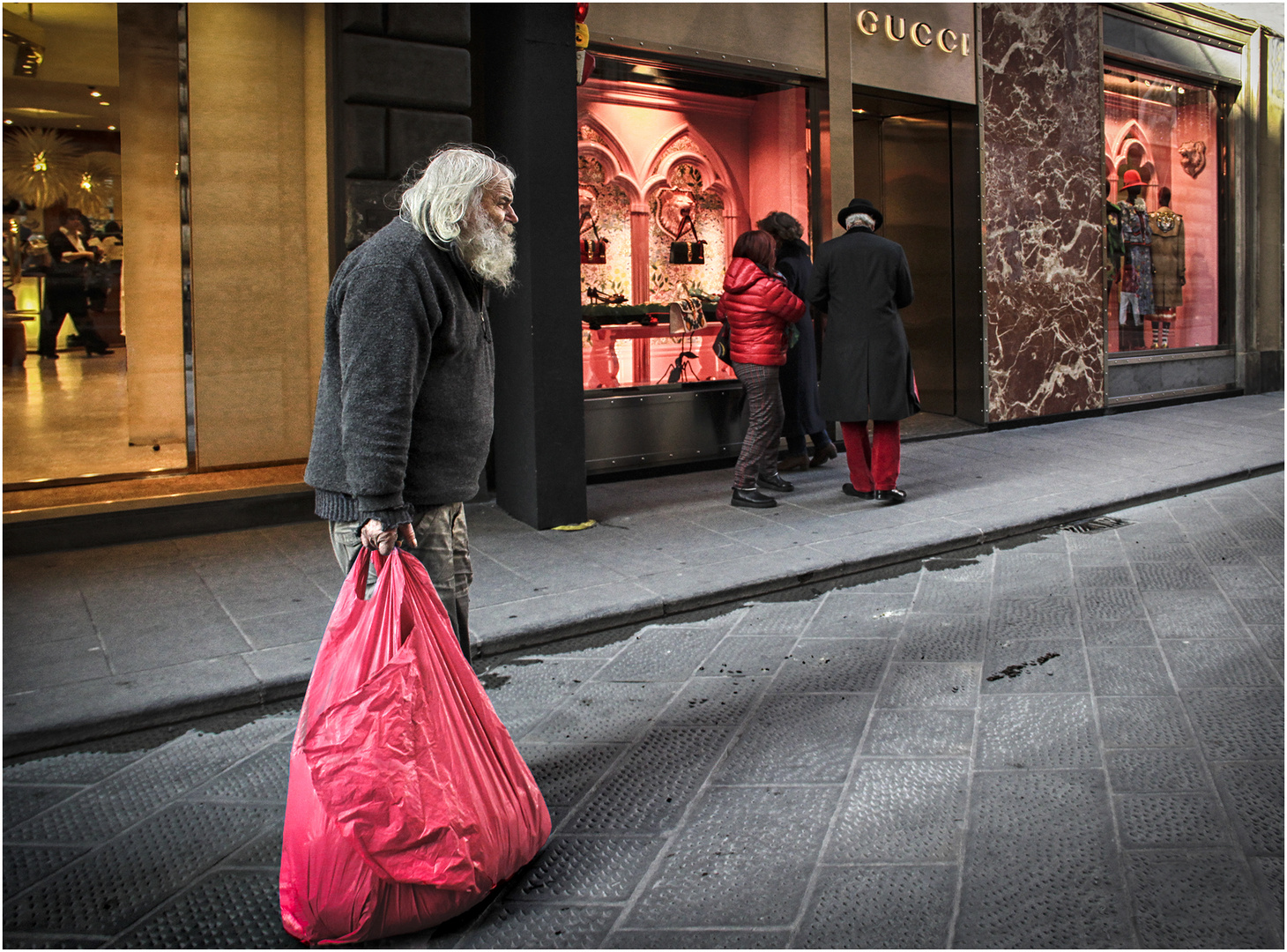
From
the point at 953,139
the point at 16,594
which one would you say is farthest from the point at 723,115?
the point at 16,594

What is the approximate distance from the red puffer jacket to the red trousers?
2.48ft

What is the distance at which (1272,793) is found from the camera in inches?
125

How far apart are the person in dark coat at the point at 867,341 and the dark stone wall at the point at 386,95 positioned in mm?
2589

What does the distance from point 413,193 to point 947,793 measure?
7.37 feet

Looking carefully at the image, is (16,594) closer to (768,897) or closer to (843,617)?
(843,617)

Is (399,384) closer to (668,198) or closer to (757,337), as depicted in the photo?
(757,337)

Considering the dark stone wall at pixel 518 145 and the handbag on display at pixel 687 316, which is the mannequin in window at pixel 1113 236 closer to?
the handbag on display at pixel 687 316

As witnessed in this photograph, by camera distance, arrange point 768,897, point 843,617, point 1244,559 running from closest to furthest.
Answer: point 768,897 < point 843,617 < point 1244,559

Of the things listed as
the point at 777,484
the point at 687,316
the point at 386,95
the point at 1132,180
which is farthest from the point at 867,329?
the point at 1132,180

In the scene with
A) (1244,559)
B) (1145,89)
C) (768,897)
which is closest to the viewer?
(768,897)

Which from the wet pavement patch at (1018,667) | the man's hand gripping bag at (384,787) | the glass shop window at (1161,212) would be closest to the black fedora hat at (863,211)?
the wet pavement patch at (1018,667)

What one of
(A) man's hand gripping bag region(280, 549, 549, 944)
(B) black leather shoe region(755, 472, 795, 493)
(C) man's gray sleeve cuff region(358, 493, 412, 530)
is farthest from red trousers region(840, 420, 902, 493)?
(A) man's hand gripping bag region(280, 549, 549, 944)

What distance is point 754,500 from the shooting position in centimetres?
734

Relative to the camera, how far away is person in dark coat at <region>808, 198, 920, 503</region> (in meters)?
7.36
